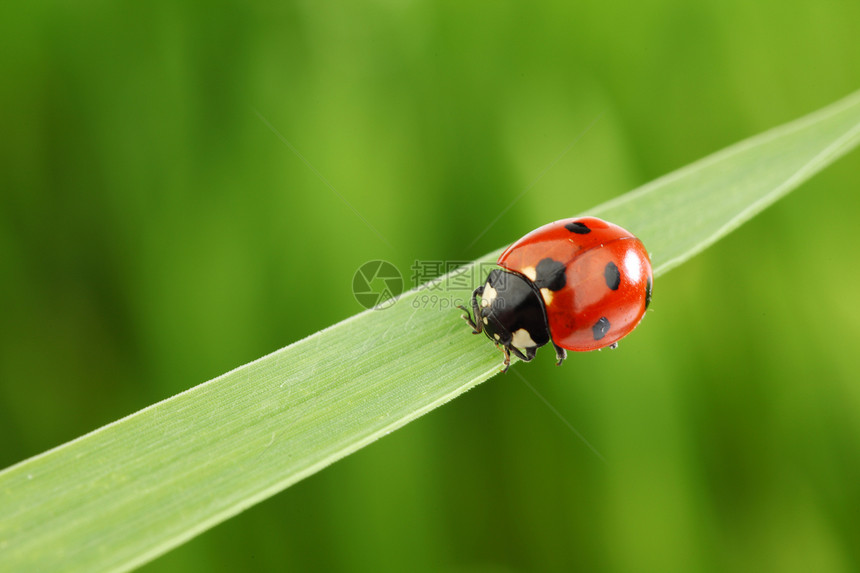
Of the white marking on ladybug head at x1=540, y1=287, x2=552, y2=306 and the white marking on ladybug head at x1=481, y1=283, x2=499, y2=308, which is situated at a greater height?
the white marking on ladybug head at x1=481, y1=283, x2=499, y2=308

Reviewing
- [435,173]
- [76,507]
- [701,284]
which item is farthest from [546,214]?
[76,507]

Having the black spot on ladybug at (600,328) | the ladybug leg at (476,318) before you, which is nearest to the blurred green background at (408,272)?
the ladybug leg at (476,318)

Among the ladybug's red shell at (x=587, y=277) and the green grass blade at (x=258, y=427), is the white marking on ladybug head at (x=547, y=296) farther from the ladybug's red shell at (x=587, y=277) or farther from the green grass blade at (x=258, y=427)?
the green grass blade at (x=258, y=427)

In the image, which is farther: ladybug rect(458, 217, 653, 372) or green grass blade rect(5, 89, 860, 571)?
ladybug rect(458, 217, 653, 372)

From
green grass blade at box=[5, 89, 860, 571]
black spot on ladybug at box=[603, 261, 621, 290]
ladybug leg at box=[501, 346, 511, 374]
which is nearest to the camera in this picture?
green grass blade at box=[5, 89, 860, 571]

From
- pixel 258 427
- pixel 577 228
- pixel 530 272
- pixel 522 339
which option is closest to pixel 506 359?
pixel 522 339

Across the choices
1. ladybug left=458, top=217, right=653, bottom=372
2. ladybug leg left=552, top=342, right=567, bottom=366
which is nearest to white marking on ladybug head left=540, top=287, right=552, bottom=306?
ladybug left=458, top=217, right=653, bottom=372

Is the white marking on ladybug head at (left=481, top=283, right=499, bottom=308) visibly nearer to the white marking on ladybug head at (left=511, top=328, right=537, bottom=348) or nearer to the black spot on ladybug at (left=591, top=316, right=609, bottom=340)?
the white marking on ladybug head at (left=511, top=328, right=537, bottom=348)
